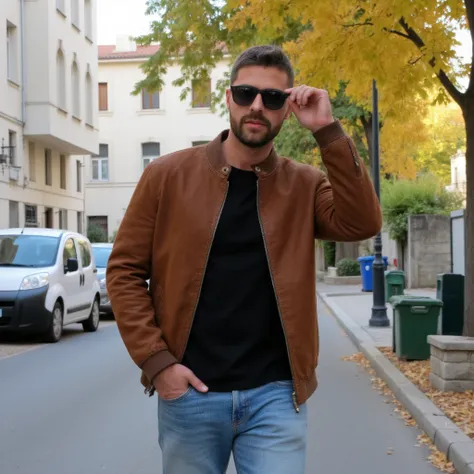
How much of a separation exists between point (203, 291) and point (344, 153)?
26.0 inches

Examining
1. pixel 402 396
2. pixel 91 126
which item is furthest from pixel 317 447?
pixel 91 126

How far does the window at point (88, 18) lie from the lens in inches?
1512

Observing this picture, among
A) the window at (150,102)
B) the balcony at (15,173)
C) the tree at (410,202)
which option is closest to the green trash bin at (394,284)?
the tree at (410,202)

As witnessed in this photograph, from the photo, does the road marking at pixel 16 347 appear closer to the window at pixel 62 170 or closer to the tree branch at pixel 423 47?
the tree branch at pixel 423 47

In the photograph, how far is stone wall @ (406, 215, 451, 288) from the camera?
26391mm

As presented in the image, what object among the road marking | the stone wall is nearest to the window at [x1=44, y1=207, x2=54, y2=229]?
the stone wall

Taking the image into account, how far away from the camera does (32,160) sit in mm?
33062

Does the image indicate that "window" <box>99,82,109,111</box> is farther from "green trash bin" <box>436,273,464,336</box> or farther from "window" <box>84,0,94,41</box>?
"green trash bin" <box>436,273,464,336</box>

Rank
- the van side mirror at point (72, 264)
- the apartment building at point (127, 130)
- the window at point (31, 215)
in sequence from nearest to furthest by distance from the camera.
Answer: the van side mirror at point (72, 264) → the window at point (31, 215) → the apartment building at point (127, 130)

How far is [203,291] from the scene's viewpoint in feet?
9.59

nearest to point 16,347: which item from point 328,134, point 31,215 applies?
point 328,134

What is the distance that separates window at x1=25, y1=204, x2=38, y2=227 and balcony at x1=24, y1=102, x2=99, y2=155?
262 centimetres

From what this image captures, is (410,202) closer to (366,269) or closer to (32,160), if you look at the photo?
(366,269)

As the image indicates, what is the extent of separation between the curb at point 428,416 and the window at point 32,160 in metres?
22.8
